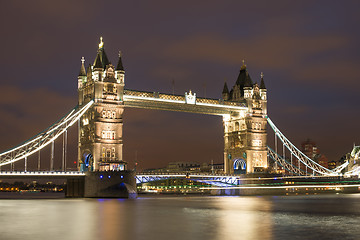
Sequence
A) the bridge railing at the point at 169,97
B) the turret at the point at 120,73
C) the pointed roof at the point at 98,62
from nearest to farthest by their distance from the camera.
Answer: the pointed roof at the point at 98,62, the turret at the point at 120,73, the bridge railing at the point at 169,97

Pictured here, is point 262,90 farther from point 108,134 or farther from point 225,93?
point 108,134

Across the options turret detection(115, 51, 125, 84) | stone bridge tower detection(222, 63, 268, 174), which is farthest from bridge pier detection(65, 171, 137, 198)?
stone bridge tower detection(222, 63, 268, 174)

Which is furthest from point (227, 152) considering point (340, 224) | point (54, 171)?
point (340, 224)

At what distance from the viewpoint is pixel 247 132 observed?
87.2 meters

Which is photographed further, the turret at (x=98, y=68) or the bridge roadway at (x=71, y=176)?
the turret at (x=98, y=68)

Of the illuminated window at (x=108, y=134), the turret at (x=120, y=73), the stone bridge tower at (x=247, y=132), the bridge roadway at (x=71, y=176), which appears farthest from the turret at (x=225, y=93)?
the illuminated window at (x=108, y=134)

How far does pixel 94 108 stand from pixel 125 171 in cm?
1031

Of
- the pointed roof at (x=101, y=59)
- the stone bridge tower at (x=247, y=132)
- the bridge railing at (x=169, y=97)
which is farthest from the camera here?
the stone bridge tower at (x=247, y=132)

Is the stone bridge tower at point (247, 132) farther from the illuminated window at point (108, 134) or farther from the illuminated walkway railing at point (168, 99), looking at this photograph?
the illuminated window at point (108, 134)

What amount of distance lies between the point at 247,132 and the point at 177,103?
51.6 ft

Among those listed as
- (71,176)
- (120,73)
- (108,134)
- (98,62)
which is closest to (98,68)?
(98,62)

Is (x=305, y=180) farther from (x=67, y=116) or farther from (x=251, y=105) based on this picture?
(x=67, y=116)

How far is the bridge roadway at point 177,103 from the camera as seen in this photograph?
7438 centimetres

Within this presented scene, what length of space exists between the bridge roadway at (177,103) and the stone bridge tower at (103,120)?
263 centimetres
